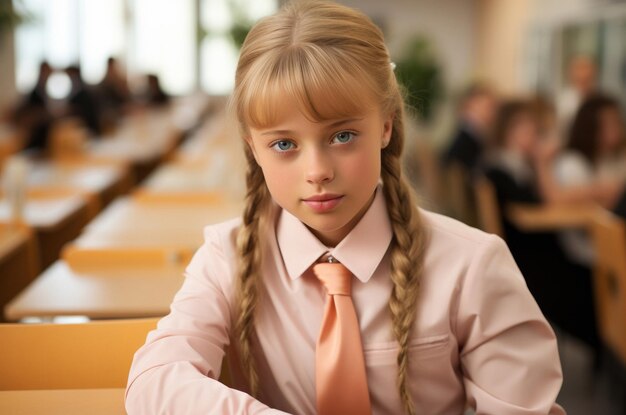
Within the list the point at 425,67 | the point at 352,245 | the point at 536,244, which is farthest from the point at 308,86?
the point at 425,67

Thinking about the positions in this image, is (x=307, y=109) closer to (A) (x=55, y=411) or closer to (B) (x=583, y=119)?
(A) (x=55, y=411)

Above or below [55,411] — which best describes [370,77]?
above

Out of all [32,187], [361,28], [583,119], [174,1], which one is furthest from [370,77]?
[174,1]

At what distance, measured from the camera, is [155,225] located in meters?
3.46

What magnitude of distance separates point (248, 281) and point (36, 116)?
26.6 ft

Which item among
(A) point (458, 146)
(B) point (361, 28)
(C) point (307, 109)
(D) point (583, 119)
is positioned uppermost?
(B) point (361, 28)

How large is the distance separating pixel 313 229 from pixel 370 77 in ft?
0.95

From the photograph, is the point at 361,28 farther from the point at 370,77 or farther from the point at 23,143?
the point at 23,143

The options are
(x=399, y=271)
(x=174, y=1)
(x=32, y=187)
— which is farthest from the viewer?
(x=174, y=1)

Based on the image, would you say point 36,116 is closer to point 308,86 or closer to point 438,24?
point 308,86

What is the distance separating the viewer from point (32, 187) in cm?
449

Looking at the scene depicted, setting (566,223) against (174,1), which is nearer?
(566,223)

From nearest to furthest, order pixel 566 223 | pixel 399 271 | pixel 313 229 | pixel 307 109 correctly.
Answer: pixel 307 109
pixel 399 271
pixel 313 229
pixel 566 223

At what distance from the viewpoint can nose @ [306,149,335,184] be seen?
48.0 inches
